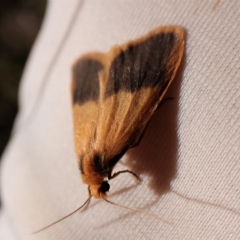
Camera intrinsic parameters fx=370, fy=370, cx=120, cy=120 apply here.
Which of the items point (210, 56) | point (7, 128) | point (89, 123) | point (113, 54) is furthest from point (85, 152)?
point (7, 128)

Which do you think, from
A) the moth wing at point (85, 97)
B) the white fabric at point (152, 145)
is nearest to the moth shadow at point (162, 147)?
the white fabric at point (152, 145)

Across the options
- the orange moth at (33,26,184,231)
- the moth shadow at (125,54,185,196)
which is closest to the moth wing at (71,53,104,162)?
the orange moth at (33,26,184,231)

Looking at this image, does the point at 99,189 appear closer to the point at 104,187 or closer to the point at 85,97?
the point at 104,187

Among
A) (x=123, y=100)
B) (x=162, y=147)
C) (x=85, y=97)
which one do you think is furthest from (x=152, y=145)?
(x=85, y=97)

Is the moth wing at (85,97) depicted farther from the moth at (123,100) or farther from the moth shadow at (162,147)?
the moth shadow at (162,147)

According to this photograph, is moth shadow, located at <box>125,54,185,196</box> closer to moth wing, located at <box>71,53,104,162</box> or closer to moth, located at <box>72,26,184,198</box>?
moth, located at <box>72,26,184,198</box>

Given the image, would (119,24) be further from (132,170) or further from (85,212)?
(85,212)
